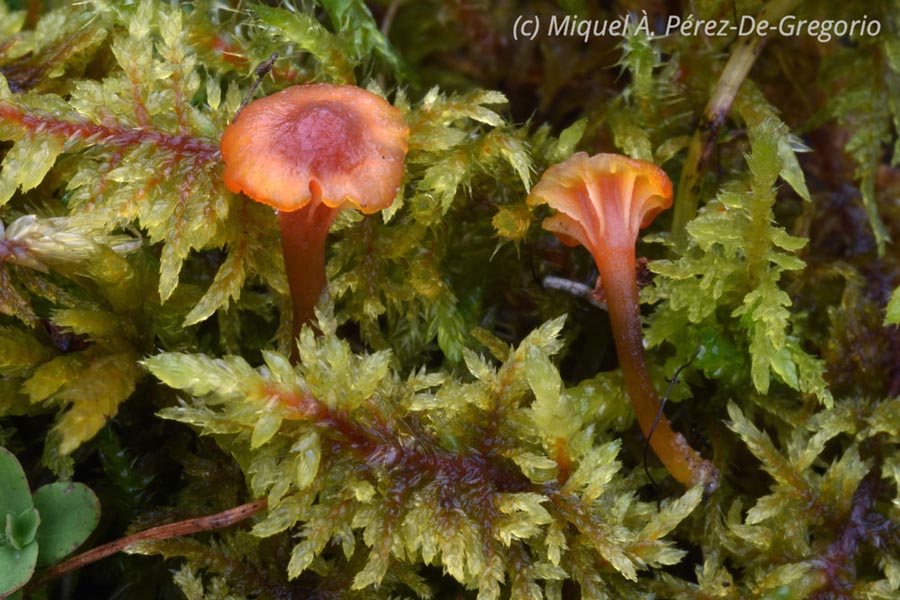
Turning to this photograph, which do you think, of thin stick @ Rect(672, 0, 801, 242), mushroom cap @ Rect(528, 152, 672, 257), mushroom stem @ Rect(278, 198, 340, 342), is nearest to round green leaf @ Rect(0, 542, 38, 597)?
mushroom stem @ Rect(278, 198, 340, 342)

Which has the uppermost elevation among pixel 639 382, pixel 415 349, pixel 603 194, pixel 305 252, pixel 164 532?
pixel 603 194

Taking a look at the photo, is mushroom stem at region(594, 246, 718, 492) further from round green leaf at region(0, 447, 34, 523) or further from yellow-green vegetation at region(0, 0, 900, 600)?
round green leaf at region(0, 447, 34, 523)

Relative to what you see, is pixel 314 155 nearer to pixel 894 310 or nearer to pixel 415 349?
pixel 415 349

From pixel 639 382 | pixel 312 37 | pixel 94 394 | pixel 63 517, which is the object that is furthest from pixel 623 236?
pixel 63 517

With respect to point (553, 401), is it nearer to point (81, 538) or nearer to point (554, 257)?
point (554, 257)

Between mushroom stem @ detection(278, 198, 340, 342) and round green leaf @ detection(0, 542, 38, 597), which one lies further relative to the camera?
mushroom stem @ detection(278, 198, 340, 342)

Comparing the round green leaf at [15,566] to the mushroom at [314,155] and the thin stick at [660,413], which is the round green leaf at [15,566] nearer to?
the mushroom at [314,155]

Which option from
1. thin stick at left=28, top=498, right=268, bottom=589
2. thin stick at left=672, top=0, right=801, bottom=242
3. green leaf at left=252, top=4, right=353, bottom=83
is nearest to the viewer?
thin stick at left=28, top=498, right=268, bottom=589
